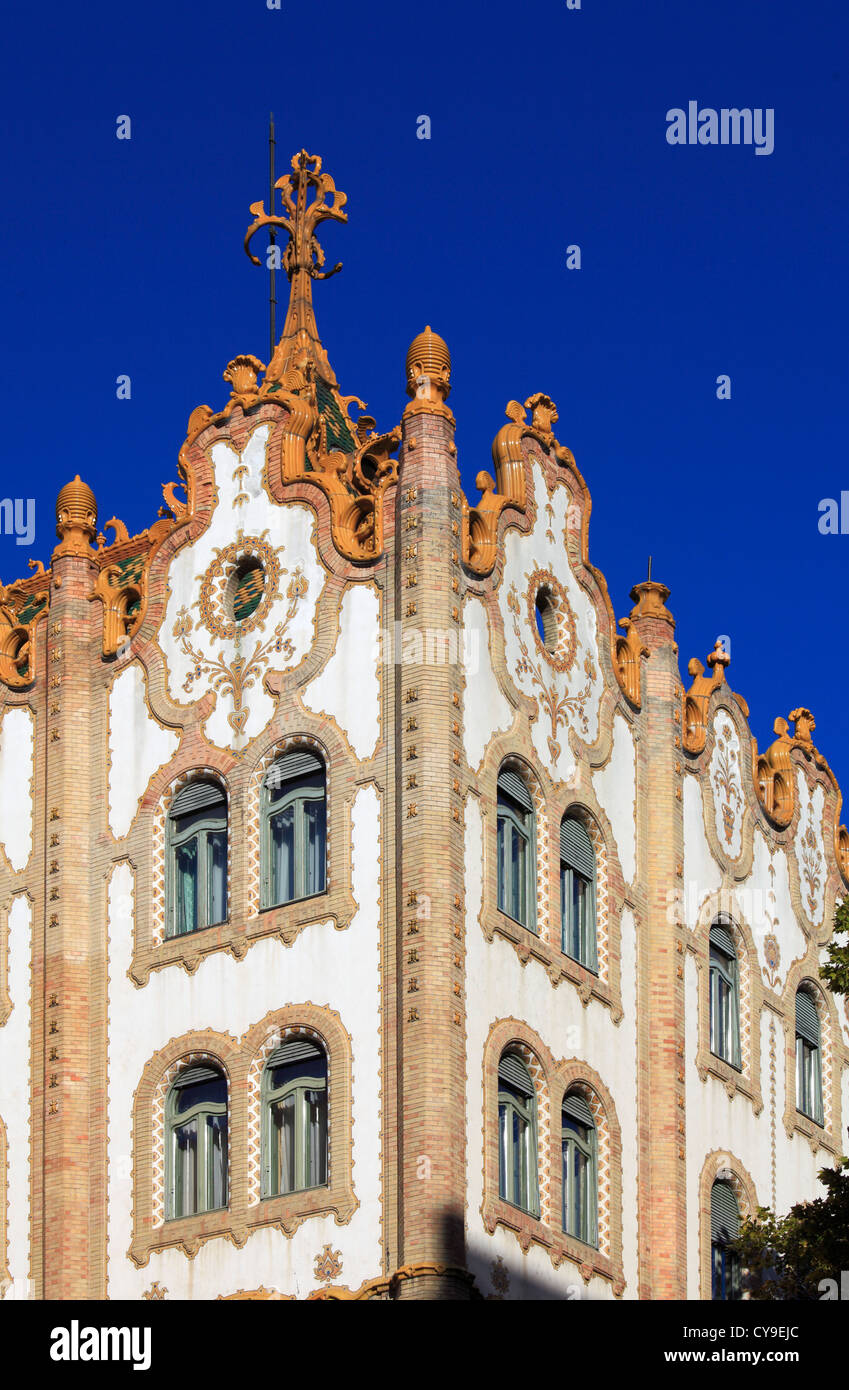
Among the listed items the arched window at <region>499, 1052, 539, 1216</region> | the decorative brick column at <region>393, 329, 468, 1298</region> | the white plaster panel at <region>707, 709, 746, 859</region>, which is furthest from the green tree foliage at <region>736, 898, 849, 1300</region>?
the white plaster panel at <region>707, 709, 746, 859</region>

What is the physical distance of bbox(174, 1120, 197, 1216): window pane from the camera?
4522 centimetres

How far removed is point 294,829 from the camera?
46.2 metres

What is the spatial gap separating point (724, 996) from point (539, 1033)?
6.98 m

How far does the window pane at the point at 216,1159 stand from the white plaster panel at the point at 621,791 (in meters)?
7.82

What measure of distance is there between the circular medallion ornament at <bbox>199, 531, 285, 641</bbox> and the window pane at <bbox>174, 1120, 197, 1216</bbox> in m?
7.51

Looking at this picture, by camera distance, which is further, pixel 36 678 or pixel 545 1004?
pixel 36 678

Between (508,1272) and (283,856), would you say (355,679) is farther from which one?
(508,1272)

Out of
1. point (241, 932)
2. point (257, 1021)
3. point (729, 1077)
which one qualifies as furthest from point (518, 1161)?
point (729, 1077)

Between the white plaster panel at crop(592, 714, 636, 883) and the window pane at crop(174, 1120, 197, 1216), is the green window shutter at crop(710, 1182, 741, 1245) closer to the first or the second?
the white plaster panel at crop(592, 714, 636, 883)

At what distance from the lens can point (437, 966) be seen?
4338cm
